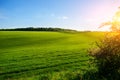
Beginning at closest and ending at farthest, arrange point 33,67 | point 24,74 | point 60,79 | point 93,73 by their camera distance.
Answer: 1. point 60,79
2. point 93,73
3. point 24,74
4. point 33,67

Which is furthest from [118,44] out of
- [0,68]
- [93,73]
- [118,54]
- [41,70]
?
[0,68]

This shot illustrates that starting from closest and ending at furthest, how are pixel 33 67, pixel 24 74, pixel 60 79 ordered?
pixel 60 79, pixel 24 74, pixel 33 67

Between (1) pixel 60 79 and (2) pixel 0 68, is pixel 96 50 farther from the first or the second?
(2) pixel 0 68

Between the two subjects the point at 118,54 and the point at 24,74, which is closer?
the point at 118,54

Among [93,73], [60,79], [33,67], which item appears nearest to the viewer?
[60,79]

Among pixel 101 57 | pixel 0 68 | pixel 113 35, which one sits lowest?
pixel 0 68

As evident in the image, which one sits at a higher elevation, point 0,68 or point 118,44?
point 118,44

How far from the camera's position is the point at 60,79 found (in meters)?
17.5

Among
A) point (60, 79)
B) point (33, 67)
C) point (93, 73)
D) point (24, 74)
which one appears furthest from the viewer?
point (33, 67)

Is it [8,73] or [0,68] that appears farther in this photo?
[0,68]

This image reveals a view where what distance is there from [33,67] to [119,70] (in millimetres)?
9707

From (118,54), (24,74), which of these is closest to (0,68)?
(24,74)

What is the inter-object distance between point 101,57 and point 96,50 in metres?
0.66

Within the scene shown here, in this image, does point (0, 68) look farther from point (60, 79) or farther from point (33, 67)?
point (60, 79)
